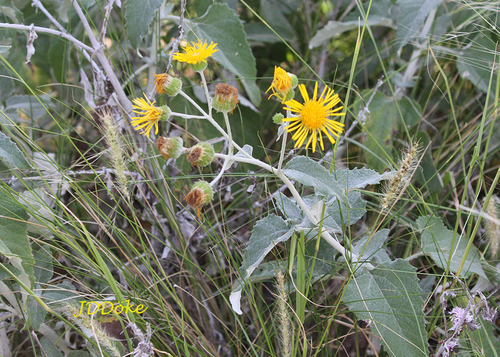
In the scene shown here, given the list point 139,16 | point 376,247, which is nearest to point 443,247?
point 376,247

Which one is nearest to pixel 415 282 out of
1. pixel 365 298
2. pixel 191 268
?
pixel 365 298

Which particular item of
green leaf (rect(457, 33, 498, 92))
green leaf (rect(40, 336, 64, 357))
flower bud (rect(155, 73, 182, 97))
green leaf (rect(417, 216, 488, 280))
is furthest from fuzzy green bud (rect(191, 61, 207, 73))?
green leaf (rect(457, 33, 498, 92))

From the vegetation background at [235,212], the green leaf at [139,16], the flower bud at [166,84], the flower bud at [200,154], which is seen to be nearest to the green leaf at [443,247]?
the vegetation background at [235,212]

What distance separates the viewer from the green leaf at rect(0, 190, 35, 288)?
0.77 meters

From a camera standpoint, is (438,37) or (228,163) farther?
(438,37)

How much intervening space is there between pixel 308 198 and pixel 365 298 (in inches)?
11.0

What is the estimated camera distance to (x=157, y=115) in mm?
751

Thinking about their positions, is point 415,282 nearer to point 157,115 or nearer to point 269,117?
point 157,115

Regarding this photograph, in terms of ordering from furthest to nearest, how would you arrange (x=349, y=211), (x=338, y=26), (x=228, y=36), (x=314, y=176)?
(x=338, y=26) → (x=228, y=36) → (x=349, y=211) → (x=314, y=176)

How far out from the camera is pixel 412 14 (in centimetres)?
117

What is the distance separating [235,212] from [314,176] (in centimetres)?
76

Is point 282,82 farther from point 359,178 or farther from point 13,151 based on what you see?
point 13,151

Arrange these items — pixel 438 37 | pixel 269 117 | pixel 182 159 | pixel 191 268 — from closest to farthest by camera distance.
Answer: pixel 191 268 → pixel 182 159 → pixel 438 37 → pixel 269 117

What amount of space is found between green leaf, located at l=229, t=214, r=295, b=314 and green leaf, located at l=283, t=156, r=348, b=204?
149mm
